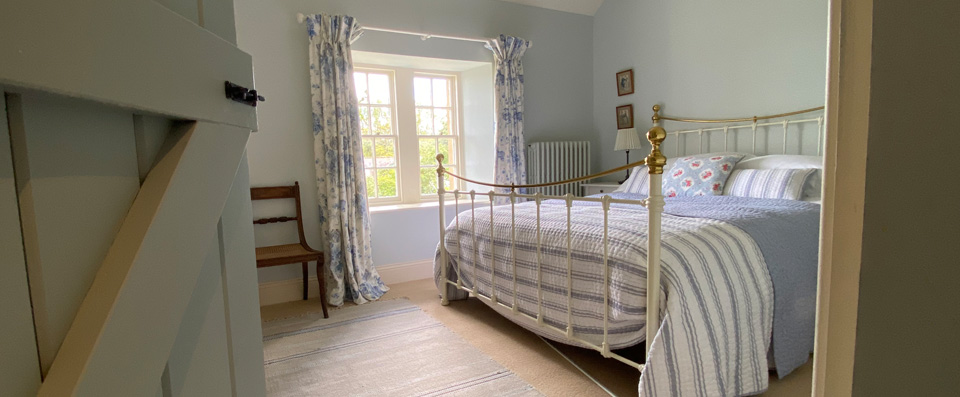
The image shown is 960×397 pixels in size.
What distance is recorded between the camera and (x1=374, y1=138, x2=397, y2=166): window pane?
3740mm

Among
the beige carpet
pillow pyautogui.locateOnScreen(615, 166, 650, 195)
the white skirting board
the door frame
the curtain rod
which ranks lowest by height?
the beige carpet

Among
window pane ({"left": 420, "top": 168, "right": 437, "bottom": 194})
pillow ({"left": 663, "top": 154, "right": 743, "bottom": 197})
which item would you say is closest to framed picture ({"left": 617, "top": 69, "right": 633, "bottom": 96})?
pillow ({"left": 663, "top": 154, "right": 743, "bottom": 197})

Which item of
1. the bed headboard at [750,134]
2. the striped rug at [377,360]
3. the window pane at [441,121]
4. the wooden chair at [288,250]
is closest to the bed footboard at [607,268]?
the striped rug at [377,360]

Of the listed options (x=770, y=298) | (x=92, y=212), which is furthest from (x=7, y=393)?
(x=770, y=298)

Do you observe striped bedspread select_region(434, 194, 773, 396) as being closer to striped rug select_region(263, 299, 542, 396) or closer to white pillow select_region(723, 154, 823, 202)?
striped rug select_region(263, 299, 542, 396)

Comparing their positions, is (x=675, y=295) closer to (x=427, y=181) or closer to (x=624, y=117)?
(x=427, y=181)

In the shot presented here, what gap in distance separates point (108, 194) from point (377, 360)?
72.6 inches

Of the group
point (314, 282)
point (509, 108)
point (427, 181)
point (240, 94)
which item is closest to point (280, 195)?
point (314, 282)

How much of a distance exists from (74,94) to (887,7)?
710 millimetres

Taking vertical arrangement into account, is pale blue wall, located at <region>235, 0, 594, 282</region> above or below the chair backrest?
above

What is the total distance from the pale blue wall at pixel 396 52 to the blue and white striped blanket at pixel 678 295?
6.19ft

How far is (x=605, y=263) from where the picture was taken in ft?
5.48

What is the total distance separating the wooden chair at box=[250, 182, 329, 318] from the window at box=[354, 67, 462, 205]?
677mm

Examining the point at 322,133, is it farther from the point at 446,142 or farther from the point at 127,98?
the point at 127,98
